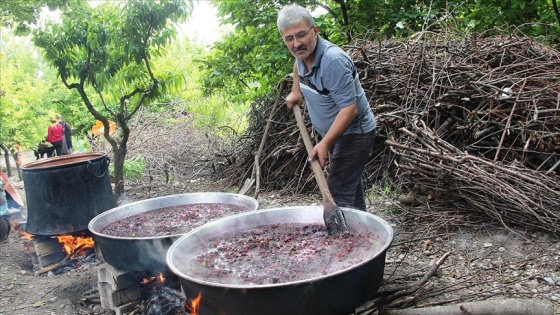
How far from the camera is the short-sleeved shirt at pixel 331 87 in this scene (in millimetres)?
2715

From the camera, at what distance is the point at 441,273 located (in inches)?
129

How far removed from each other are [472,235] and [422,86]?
2.13 m

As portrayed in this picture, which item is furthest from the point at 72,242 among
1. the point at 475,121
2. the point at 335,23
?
the point at 335,23

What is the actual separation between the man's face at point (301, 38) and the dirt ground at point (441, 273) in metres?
1.61

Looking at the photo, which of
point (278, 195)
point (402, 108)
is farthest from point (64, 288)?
point (402, 108)

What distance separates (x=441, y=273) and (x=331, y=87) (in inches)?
66.8

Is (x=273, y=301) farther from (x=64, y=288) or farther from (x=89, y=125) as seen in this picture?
(x=89, y=125)

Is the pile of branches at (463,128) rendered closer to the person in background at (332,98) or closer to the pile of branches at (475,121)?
the pile of branches at (475,121)

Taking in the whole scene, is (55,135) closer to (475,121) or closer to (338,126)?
(475,121)

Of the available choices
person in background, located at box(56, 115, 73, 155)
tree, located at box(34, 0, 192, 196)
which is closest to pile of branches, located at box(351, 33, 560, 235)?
tree, located at box(34, 0, 192, 196)

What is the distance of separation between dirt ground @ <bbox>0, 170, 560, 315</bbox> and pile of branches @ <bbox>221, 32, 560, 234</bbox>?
0.86 feet

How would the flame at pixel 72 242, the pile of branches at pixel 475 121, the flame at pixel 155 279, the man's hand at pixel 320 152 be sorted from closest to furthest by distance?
the man's hand at pixel 320 152 → the flame at pixel 155 279 → the pile of branches at pixel 475 121 → the flame at pixel 72 242

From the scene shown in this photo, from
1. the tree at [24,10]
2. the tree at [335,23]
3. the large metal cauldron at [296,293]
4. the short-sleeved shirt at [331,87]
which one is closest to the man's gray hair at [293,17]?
the short-sleeved shirt at [331,87]

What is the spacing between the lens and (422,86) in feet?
17.2
